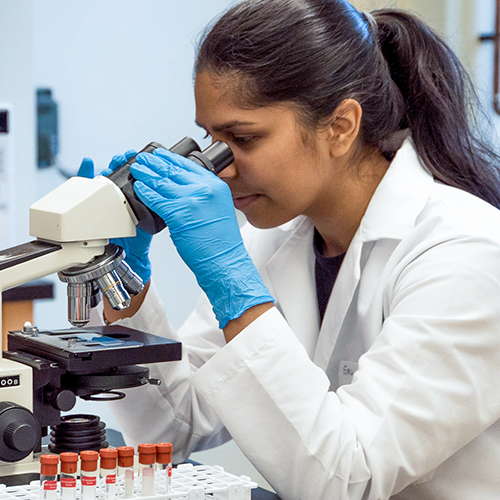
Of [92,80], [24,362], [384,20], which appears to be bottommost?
[24,362]

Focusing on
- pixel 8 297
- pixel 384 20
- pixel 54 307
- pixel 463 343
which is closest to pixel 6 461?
pixel 463 343

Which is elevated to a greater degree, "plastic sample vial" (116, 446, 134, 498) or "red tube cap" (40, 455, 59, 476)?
"red tube cap" (40, 455, 59, 476)

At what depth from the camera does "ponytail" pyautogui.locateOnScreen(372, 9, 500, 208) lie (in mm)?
1538

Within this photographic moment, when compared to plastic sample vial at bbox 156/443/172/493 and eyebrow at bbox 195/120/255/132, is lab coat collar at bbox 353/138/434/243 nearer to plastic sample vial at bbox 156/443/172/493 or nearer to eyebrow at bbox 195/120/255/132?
eyebrow at bbox 195/120/255/132

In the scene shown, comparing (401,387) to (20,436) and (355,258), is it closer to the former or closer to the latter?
(355,258)

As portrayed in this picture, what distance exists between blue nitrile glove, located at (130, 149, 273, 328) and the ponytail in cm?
50

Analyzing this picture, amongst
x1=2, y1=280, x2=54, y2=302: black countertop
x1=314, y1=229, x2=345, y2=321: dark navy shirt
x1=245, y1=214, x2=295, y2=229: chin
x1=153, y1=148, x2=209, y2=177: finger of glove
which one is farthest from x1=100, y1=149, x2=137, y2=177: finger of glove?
x1=2, y1=280, x2=54, y2=302: black countertop

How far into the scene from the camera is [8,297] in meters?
2.48

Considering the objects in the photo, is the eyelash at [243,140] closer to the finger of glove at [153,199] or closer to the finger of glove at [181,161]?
the finger of glove at [181,161]

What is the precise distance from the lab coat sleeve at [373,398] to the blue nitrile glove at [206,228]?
2.6 inches

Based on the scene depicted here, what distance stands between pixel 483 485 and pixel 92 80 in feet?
7.37

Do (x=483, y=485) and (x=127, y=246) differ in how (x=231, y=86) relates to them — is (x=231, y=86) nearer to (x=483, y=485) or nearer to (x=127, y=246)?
(x=127, y=246)

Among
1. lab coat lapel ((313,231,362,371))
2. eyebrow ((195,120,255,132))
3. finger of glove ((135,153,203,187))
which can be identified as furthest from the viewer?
lab coat lapel ((313,231,362,371))

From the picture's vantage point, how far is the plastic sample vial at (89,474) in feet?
2.92
